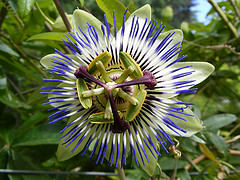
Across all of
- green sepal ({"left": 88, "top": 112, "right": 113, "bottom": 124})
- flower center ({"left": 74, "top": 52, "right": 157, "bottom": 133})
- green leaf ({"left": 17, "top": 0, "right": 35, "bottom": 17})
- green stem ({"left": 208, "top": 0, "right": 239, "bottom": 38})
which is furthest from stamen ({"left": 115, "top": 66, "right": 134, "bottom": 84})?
green stem ({"left": 208, "top": 0, "right": 239, "bottom": 38})

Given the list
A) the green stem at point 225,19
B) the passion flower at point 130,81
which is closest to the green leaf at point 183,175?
the passion flower at point 130,81

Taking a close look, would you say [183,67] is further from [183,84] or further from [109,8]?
[109,8]

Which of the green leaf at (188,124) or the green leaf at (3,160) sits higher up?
the green leaf at (188,124)

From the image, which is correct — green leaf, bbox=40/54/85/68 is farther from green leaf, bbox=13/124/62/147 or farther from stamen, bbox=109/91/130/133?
green leaf, bbox=13/124/62/147

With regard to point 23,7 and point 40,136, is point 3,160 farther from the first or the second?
point 23,7

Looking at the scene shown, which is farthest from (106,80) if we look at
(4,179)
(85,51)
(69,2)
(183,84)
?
(4,179)

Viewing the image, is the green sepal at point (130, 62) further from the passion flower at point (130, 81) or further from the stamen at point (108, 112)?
the stamen at point (108, 112)
